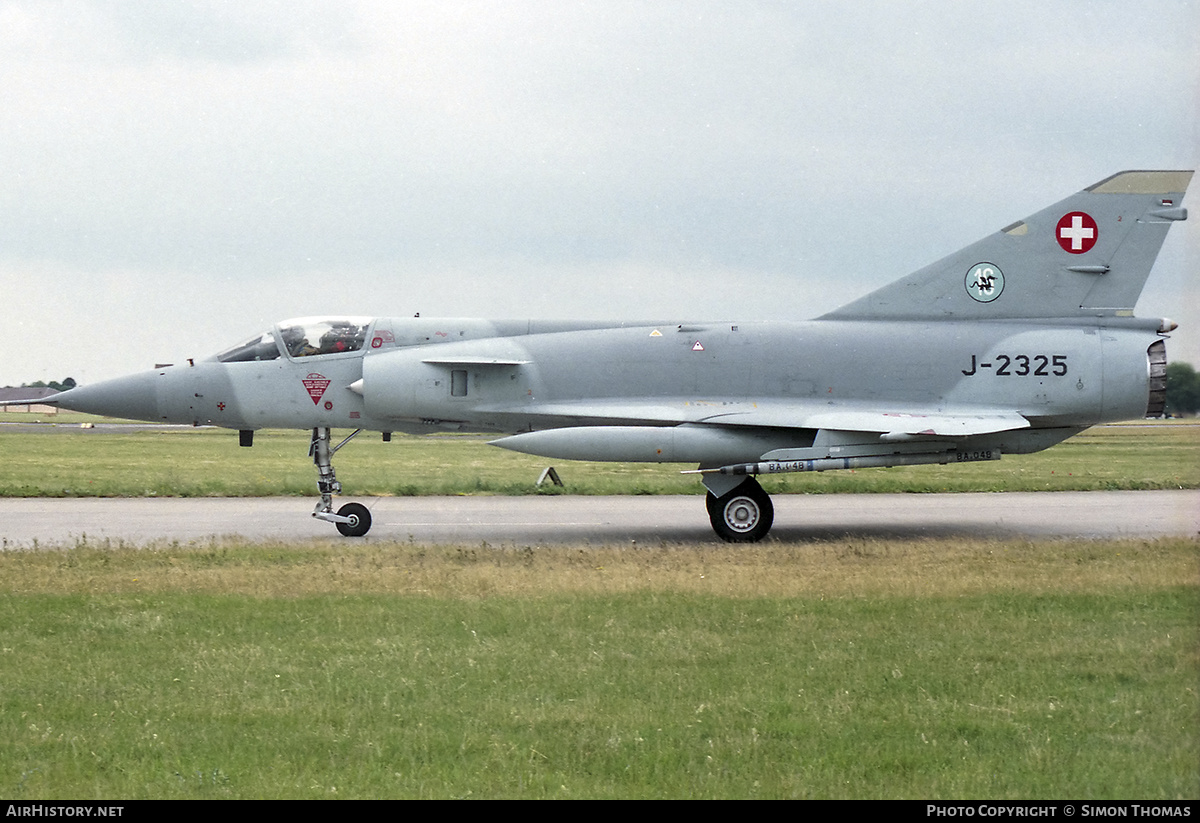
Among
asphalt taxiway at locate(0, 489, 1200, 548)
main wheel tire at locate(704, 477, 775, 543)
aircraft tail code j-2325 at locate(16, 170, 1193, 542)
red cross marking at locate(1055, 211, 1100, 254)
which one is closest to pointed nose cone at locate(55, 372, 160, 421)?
aircraft tail code j-2325 at locate(16, 170, 1193, 542)

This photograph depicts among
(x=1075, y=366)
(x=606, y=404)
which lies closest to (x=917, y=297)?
(x=1075, y=366)

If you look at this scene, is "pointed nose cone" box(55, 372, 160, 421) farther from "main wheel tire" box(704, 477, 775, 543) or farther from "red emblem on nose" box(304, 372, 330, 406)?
"main wheel tire" box(704, 477, 775, 543)

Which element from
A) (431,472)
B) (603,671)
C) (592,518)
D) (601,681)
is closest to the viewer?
(601,681)

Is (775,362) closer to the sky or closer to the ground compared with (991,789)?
closer to the sky

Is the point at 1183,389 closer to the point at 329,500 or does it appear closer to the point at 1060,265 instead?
the point at 1060,265

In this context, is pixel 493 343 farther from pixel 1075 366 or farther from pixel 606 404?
pixel 1075 366

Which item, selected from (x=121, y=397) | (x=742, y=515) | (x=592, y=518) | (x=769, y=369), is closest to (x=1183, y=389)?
(x=742, y=515)

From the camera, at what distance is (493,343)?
606 inches

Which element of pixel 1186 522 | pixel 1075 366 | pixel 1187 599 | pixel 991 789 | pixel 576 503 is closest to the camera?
pixel 991 789

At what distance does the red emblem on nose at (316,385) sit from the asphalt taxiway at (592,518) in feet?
6.28

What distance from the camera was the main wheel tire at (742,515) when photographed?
14648mm

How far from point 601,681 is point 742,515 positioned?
7851 millimetres

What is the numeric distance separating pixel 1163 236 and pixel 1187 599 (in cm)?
757

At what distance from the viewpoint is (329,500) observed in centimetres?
1528
